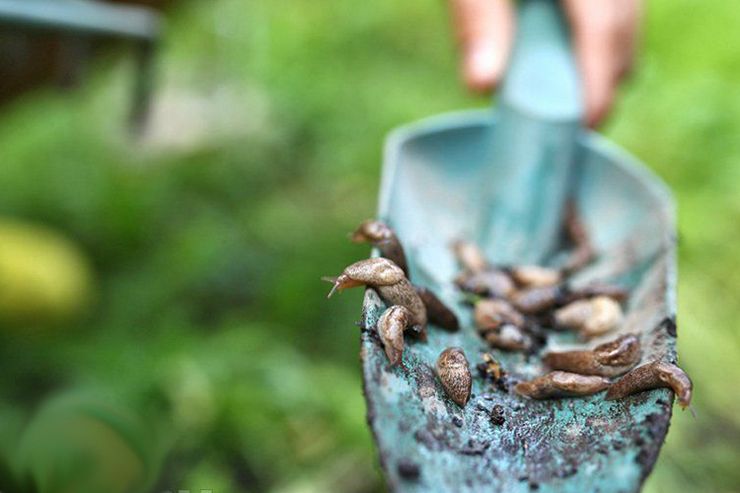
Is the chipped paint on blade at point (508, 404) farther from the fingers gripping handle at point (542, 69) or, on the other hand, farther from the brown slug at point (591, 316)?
the fingers gripping handle at point (542, 69)

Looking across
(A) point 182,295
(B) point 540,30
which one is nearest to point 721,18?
(B) point 540,30

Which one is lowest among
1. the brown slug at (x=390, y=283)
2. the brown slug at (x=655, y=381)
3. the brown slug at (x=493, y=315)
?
the brown slug at (x=493, y=315)

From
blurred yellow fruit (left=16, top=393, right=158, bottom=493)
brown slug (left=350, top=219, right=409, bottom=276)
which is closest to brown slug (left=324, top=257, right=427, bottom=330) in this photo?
brown slug (left=350, top=219, right=409, bottom=276)

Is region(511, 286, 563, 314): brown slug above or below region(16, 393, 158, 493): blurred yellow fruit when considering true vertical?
above

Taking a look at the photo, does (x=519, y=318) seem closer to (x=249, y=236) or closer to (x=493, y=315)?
(x=493, y=315)

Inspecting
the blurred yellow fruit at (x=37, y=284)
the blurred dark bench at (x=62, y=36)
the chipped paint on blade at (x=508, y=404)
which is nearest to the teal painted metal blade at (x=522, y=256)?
the chipped paint on blade at (x=508, y=404)

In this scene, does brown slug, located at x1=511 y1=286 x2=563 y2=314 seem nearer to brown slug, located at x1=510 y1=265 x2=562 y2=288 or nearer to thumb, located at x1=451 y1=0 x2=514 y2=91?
brown slug, located at x1=510 y1=265 x2=562 y2=288

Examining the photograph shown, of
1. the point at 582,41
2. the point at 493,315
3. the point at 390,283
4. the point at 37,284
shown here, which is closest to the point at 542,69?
the point at 582,41
